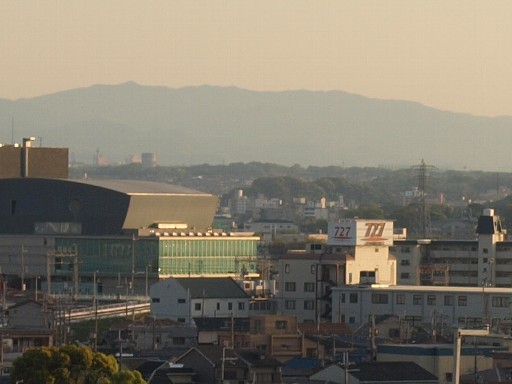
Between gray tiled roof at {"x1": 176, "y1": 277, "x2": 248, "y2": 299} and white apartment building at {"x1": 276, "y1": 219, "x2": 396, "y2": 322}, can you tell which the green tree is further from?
gray tiled roof at {"x1": 176, "y1": 277, "x2": 248, "y2": 299}

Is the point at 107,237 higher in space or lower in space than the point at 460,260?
higher

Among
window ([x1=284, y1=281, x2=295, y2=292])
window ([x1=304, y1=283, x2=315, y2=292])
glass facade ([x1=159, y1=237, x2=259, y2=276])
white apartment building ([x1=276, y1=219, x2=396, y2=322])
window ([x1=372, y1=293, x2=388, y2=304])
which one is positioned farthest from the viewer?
glass facade ([x1=159, y1=237, x2=259, y2=276])

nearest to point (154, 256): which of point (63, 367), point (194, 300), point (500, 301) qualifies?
point (194, 300)

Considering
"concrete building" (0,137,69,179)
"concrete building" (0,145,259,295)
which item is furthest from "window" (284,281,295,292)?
"concrete building" (0,137,69,179)

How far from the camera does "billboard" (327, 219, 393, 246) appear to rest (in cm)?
7288

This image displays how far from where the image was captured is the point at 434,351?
45500 millimetres

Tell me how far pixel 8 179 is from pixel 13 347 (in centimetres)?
4678

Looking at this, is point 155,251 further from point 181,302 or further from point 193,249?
point 181,302

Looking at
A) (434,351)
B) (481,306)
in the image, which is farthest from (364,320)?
(434,351)

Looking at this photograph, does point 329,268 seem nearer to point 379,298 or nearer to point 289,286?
point 289,286

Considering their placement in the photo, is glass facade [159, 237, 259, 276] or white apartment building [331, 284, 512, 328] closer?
white apartment building [331, 284, 512, 328]

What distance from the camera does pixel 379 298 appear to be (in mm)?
65438

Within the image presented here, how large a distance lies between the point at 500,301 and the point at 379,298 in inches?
150

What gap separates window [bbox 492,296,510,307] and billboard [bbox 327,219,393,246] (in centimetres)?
877
